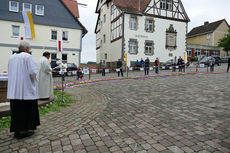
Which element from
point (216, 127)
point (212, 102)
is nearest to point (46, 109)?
point (216, 127)

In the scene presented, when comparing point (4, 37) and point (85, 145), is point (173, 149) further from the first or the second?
point (4, 37)

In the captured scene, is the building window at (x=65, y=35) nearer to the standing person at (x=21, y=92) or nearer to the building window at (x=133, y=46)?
the building window at (x=133, y=46)

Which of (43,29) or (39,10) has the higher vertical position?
(39,10)

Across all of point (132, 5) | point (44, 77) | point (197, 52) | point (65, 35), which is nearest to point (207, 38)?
point (197, 52)

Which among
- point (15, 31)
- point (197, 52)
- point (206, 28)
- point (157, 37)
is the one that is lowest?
point (197, 52)

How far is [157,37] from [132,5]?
6398 mm

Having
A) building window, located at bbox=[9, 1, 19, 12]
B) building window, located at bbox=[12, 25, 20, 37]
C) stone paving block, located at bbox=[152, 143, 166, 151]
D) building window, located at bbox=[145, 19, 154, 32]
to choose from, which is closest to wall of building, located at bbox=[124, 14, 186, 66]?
building window, located at bbox=[145, 19, 154, 32]

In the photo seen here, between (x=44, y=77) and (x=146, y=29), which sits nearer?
(x=44, y=77)

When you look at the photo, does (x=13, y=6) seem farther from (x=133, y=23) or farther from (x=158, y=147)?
(x=158, y=147)

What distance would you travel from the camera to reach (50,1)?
2330 centimetres

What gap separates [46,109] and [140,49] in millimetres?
21856

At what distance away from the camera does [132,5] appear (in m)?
26.4

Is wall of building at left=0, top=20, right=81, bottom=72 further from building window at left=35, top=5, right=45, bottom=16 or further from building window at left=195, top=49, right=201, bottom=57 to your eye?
building window at left=195, top=49, right=201, bottom=57

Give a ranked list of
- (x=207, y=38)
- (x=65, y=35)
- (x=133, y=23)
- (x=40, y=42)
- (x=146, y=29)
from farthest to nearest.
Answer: (x=207, y=38) < (x=146, y=29) < (x=133, y=23) < (x=65, y=35) < (x=40, y=42)
